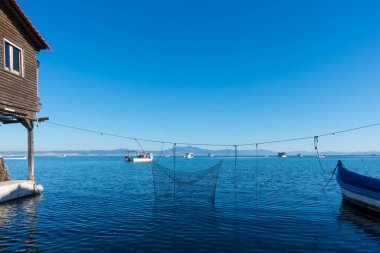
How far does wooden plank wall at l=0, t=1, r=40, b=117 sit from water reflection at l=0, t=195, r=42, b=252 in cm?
752

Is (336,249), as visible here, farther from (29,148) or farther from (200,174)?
(29,148)

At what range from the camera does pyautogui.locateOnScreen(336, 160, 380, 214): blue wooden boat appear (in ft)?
66.9

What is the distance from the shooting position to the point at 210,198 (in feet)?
86.5

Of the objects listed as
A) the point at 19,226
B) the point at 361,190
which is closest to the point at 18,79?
the point at 19,226

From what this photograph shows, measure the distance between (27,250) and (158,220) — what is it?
816cm

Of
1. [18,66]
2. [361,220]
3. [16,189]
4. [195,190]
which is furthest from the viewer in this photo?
[195,190]

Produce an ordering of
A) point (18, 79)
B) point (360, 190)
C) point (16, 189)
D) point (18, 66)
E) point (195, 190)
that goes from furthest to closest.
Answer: point (195, 190) → point (16, 189) → point (360, 190) → point (18, 66) → point (18, 79)

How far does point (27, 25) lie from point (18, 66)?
3.36m

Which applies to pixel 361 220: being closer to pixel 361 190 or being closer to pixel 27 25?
pixel 361 190

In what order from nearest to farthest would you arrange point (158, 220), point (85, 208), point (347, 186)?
point (158, 220)
point (85, 208)
point (347, 186)

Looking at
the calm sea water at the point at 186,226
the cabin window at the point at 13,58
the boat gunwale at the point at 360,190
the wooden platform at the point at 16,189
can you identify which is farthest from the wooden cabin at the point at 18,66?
the boat gunwale at the point at 360,190

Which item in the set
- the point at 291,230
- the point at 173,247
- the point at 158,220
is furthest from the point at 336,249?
the point at 158,220

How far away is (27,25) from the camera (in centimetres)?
2248

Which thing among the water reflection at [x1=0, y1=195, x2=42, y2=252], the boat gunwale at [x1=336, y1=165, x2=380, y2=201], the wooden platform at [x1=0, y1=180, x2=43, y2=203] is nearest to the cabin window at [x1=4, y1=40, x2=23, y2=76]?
the wooden platform at [x1=0, y1=180, x2=43, y2=203]
